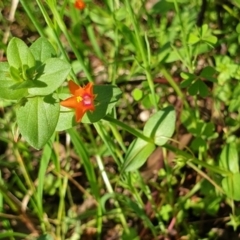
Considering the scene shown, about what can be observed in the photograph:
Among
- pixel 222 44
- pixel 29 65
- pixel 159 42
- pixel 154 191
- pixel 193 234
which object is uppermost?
pixel 29 65

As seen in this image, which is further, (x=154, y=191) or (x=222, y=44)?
(x=222, y=44)

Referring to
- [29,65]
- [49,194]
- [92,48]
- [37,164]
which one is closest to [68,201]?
[49,194]

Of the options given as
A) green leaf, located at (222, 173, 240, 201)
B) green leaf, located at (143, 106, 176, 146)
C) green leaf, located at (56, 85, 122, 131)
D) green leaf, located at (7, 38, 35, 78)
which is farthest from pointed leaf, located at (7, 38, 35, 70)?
green leaf, located at (222, 173, 240, 201)

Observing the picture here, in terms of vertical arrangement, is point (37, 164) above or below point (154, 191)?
above

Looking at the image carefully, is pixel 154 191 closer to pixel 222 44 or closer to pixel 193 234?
pixel 193 234

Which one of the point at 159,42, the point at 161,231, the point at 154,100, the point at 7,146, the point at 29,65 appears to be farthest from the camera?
the point at 7,146

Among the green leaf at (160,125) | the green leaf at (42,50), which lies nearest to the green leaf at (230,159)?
the green leaf at (160,125)
